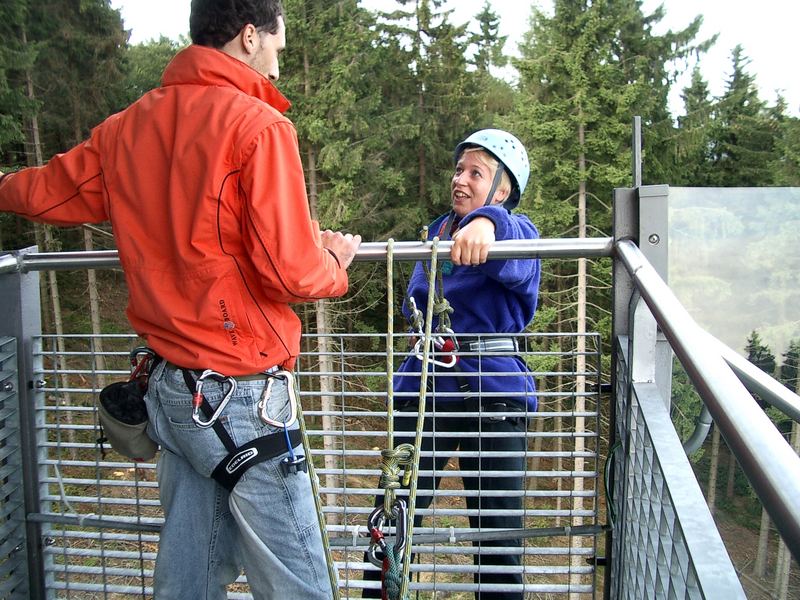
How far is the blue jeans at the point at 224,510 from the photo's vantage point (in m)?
1.71

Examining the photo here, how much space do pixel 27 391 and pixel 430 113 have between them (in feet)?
70.1

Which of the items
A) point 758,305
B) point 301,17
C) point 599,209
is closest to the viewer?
point 758,305

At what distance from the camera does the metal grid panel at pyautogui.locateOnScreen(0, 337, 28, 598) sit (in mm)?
2453

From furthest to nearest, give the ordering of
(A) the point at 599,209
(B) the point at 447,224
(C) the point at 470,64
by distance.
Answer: (C) the point at 470,64 → (A) the point at 599,209 → (B) the point at 447,224

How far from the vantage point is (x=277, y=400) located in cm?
175

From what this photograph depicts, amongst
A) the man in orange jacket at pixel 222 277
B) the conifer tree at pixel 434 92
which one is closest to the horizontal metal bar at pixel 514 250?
the man in orange jacket at pixel 222 277

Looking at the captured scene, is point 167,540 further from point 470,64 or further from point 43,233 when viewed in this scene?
point 470,64

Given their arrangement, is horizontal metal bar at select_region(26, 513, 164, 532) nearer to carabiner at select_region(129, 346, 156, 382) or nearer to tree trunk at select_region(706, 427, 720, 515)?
carabiner at select_region(129, 346, 156, 382)

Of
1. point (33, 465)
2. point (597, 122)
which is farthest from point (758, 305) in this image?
point (597, 122)

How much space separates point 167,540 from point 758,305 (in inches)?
70.5

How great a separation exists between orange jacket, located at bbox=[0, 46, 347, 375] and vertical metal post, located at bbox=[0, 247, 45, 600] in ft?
3.05

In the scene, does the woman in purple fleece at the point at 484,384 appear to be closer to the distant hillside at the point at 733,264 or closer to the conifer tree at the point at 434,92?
the distant hillside at the point at 733,264

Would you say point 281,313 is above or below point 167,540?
above

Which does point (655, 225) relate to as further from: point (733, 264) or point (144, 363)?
point (144, 363)
